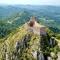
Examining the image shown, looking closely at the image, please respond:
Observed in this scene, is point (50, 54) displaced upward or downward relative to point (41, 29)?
downward

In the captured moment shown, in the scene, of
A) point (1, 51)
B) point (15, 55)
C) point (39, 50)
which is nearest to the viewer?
point (39, 50)

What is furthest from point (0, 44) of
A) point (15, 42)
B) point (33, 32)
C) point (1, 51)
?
point (33, 32)

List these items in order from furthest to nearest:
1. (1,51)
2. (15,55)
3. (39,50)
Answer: (1,51)
(15,55)
(39,50)

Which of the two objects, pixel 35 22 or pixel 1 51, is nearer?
pixel 35 22

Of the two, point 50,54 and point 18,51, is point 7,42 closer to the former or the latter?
point 18,51

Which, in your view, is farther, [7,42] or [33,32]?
[7,42]

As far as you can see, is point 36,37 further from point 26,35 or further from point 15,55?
point 15,55

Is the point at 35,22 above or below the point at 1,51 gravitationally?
above

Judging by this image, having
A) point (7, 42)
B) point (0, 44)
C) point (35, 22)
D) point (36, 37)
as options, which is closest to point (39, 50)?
point (36, 37)

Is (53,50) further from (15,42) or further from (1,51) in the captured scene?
(1,51)
